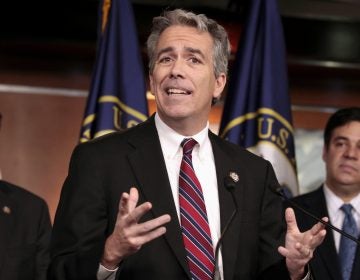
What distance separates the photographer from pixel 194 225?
6.70 ft

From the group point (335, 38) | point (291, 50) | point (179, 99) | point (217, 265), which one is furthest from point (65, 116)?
point (217, 265)

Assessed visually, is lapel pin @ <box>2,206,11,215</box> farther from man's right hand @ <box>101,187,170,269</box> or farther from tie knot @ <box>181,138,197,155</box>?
man's right hand @ <box>101,187,170,269</box>

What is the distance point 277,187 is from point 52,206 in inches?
94.1

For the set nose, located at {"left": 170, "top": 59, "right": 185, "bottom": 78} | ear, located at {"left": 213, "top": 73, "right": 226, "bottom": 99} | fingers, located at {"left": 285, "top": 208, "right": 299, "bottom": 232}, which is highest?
nose, located at {"left": 170, "top": 59, "right": 185, "bottom": 78}

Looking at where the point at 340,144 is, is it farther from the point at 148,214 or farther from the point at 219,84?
the point at 148,214

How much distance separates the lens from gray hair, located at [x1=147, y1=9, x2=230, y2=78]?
2336 millimetres

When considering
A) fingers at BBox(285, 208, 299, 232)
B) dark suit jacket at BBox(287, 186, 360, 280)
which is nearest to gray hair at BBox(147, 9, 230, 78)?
fingers at BBox(285, 208, 299, 232)

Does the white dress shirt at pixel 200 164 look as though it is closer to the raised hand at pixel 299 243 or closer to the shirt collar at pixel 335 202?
the raised hand at pixel 299 243

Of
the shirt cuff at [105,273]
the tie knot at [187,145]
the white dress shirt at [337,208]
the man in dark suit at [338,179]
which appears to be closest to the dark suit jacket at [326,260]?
the man in dark suit at [338,179]

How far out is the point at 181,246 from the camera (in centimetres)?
198

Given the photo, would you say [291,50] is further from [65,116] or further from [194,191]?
[194,191]

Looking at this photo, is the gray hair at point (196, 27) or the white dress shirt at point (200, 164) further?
the gray hair at point (196, 27)

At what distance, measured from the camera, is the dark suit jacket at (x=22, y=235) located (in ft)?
9.90

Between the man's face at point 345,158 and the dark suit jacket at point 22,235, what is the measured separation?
1302mm
